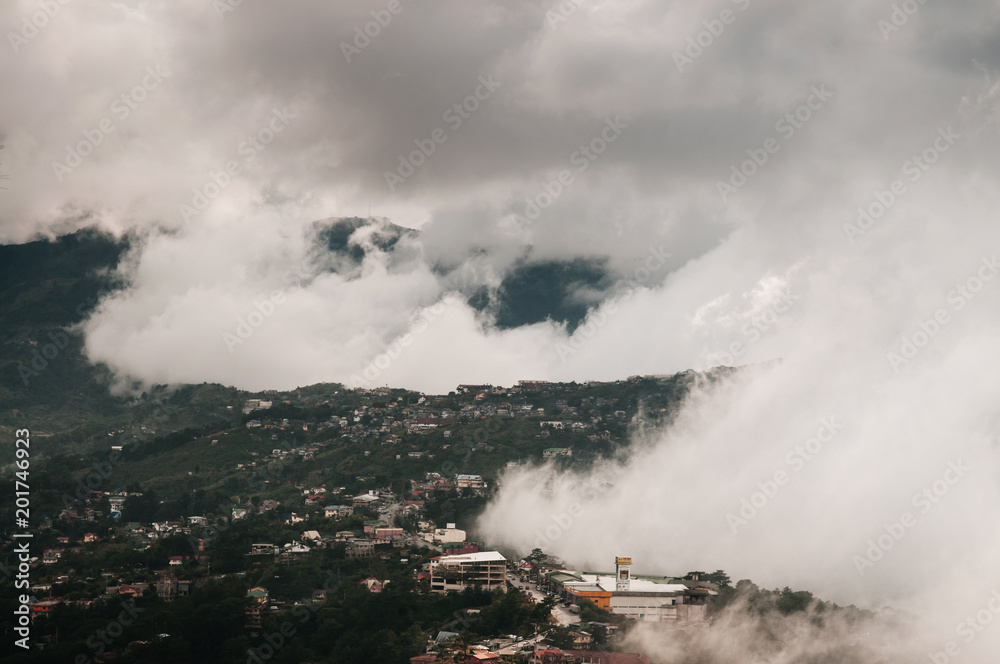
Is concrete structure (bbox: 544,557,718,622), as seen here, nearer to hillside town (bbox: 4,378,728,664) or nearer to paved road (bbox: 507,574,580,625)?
hillside town (bbox: 4,378,728,664)

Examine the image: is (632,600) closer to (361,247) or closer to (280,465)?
(280,465)

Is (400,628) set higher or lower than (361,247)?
lower

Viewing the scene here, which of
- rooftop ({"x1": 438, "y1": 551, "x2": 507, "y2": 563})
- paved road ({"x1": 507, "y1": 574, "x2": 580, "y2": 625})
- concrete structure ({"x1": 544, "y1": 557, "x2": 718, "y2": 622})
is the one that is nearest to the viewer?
paved road ({"x1": 507, "y1": 574, "x2": 580, "y2": 625})

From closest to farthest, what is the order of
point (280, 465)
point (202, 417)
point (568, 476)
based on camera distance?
1. point (568, 476)
2. point (280, 465)
3. point (202, 417)

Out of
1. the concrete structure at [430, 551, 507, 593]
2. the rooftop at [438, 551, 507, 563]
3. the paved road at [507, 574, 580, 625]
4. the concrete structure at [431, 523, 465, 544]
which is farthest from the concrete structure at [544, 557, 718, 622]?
the concrete structure at [431, 523, 465, 544]

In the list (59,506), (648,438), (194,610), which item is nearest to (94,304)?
(59,506)

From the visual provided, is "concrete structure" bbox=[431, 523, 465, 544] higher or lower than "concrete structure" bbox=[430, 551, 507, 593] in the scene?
higher

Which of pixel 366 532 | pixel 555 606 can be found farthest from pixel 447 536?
pixel 555 606

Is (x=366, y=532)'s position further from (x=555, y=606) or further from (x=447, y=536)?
(x=555, y=606)

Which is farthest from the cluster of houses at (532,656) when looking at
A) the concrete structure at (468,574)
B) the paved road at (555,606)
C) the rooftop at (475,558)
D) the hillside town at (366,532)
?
the rooftop at (475,558)
